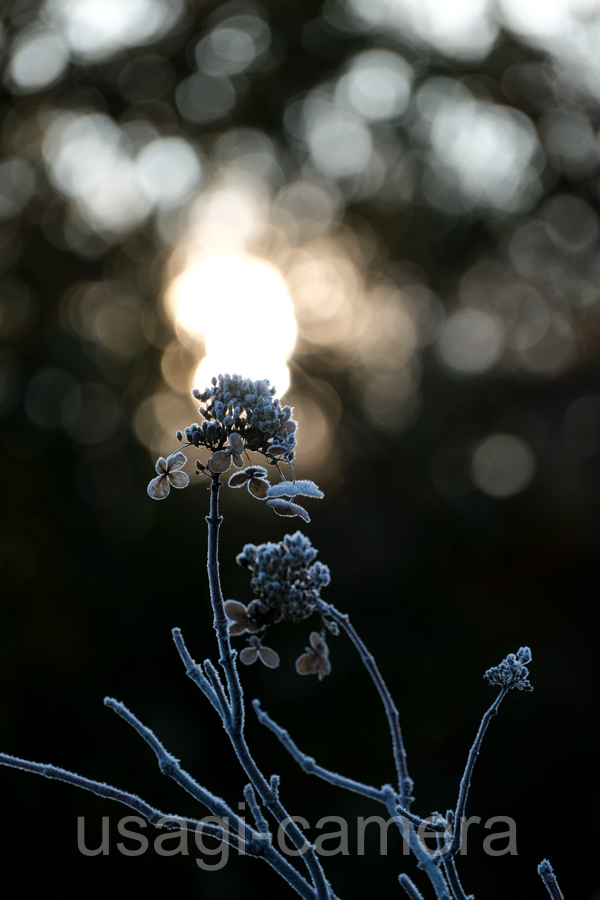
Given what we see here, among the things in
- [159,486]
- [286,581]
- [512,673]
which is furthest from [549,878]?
[159,486]

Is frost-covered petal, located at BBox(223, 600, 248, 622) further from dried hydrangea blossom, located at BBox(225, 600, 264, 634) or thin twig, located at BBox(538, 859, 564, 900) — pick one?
thin twig, located at BBox(538, 859, 564, 900)

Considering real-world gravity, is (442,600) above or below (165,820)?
above

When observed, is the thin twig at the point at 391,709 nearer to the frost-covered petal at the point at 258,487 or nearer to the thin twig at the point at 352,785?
the thin twig at the point at 352,785

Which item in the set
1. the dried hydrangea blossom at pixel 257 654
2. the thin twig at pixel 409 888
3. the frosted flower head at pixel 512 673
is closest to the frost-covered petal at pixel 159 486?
the dried hydrangea blossom at pixel 257 654

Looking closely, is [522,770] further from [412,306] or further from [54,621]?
[412,306]

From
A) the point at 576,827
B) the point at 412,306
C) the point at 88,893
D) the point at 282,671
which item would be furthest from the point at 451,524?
the point at 88,893

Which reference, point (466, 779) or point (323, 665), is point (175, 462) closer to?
point (323, 665)

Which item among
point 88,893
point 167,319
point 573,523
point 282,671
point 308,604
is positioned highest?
point 167,319
